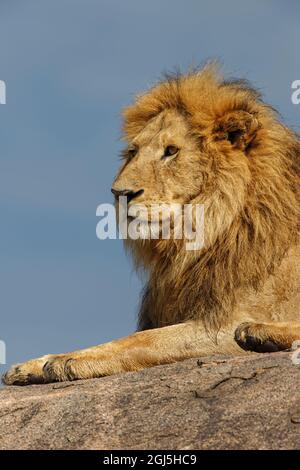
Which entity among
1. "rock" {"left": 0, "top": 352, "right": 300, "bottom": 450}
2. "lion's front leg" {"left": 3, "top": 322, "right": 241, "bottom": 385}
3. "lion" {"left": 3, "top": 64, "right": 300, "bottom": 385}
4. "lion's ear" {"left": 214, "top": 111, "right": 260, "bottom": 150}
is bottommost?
"rock" {"left": 0, "top": 352, "right": 300, "bottom": 450}

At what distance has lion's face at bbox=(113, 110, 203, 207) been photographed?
952 cm

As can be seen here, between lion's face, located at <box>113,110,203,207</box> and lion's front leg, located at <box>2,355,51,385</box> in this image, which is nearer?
lion's front leg, located at <box>2,355,51,385</box>

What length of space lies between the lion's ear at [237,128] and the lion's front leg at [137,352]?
5.05 feet

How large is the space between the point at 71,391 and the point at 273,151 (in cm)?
266

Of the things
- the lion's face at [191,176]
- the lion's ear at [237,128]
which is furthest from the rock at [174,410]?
the lion's ear at [237,128]

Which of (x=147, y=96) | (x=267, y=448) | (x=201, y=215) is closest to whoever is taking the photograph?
(x=267, y=448)

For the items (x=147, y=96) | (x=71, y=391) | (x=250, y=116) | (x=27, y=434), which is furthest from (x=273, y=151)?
(x=27, y=434)

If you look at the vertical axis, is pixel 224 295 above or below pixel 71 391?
above

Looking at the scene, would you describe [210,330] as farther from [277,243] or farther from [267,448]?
[267,448]

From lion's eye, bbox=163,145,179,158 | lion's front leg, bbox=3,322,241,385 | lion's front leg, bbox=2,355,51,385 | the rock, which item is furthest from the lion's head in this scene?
the rock

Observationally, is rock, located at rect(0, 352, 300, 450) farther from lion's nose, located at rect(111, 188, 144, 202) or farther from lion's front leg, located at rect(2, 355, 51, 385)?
lion's nose, located at rect(111, 188, 144, 202)

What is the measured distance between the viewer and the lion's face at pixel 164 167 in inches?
375

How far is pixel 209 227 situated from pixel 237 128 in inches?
32.2

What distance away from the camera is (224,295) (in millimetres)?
9289
